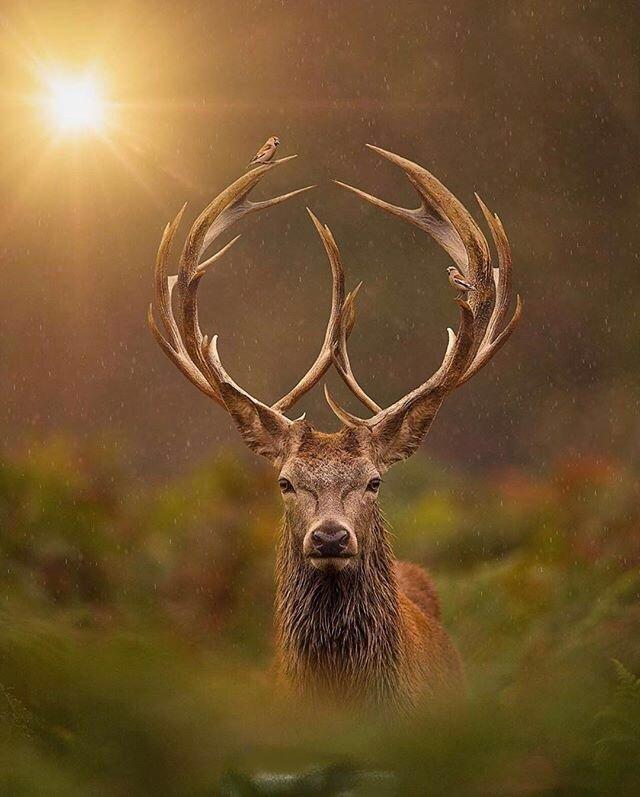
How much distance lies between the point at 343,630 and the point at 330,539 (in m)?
0.39

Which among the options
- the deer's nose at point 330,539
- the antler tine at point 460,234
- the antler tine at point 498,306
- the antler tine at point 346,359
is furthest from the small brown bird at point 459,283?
the deer's nose at point 330,539

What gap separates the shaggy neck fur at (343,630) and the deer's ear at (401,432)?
176 mm

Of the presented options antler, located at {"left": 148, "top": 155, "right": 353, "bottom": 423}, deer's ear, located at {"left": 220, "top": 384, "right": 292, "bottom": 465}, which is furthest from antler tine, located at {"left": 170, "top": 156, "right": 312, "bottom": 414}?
deer's ear, located at {"left": 220, "top": 384, "right": 292, "bottom": 465}

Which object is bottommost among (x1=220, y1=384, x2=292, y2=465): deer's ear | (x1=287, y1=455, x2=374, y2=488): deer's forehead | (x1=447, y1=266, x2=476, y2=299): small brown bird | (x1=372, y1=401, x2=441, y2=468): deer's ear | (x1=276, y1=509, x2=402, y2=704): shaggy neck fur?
(x1=276, y1=509, x2=402, y2=704): shaggy neck fur

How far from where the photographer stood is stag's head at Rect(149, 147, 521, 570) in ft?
8.58

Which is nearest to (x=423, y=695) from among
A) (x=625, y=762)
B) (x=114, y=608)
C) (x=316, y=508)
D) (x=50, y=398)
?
(x=316, y=508)

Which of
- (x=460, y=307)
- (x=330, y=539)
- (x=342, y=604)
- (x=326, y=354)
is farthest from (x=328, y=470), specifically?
(x=326, y=354)

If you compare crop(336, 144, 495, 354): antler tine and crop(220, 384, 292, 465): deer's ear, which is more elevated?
crop(336, 144, 495, 354): antler tine

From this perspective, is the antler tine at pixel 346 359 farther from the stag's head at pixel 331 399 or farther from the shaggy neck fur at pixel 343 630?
the shaggy neck fur at pixel 343 630

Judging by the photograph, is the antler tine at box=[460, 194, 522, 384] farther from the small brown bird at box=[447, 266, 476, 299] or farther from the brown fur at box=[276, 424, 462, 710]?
the brown fur at box=[276, 424, 462, 710]

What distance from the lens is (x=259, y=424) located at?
9.43 feet

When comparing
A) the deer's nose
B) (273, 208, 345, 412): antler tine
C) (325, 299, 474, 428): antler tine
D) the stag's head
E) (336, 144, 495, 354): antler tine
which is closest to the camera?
the deer's nose

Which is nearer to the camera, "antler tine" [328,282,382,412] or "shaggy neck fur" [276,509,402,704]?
"shaggy neck fur" [276,509,402,704]

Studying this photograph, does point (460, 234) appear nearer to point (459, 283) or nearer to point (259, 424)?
A: point (459, 283)
